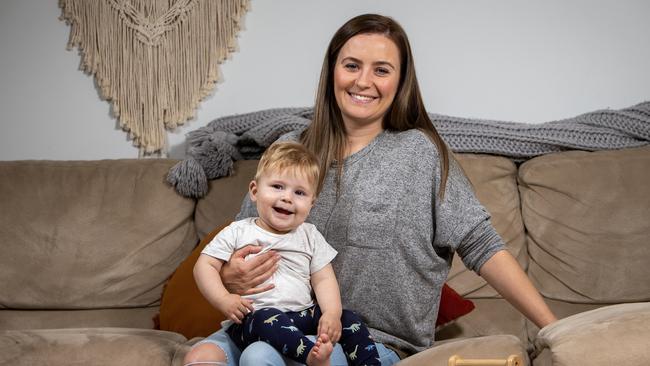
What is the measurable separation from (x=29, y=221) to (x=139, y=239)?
→ 374 millimetres

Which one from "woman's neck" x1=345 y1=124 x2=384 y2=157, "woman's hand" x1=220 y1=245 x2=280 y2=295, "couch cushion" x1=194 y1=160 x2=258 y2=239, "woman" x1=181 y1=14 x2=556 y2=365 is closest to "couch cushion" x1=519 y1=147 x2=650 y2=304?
"woman" x1=181 y1=14 x2=556 y2=365

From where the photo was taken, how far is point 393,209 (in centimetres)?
190

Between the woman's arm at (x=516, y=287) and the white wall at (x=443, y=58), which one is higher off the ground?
the white wall at (x=443, y=58)

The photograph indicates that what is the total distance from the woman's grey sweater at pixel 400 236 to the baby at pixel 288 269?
187mm

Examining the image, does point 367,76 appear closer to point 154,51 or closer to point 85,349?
point 85,349

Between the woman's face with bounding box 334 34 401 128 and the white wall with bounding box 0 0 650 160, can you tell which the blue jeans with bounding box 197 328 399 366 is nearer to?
the woman's face with bounding box 334 34 401 128

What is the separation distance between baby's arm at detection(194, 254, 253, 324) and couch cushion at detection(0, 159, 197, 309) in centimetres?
100

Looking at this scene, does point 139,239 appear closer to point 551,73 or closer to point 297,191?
point 297,191

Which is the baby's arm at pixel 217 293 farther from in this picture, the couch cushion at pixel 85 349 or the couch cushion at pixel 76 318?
the couch cushion at pixel 76 318

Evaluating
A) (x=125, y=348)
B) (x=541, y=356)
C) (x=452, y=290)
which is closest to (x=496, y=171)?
(x=452, y=290)

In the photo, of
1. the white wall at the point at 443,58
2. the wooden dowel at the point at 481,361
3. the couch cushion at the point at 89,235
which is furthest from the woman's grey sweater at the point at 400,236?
the white wall at the point at 443,58

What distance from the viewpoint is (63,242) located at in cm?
264

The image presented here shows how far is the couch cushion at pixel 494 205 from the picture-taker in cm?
254

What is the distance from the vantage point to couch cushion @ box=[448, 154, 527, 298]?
254 cm
